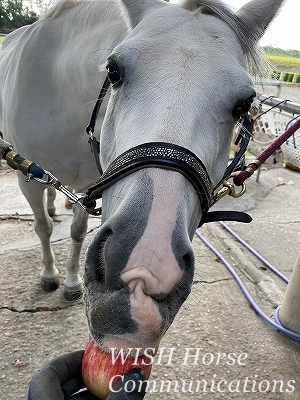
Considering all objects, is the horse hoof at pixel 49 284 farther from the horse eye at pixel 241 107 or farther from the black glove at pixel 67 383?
the horse eye at pixel 241 107

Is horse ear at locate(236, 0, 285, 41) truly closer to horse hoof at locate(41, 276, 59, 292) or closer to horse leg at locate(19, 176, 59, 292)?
horse leg at locate(19, 176, 59, 292)

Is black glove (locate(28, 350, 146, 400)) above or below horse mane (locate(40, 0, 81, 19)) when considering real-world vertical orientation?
below

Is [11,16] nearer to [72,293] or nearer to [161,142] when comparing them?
[72,293]

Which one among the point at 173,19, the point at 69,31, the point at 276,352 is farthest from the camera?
the point at 276,352

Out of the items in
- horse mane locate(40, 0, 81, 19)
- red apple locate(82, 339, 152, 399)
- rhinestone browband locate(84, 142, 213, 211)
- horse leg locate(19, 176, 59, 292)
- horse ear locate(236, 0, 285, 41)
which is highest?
horse mane locate(40, 0, 81, 19)

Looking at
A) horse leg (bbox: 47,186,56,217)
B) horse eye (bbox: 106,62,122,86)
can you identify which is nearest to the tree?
horse leg (bbox: 47,186,56,217)

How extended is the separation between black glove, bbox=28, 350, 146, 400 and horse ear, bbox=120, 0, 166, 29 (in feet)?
4.56

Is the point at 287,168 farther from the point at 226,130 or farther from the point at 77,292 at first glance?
the point at 226,130

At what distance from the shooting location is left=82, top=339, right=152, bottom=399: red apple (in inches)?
43.3

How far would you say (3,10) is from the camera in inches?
259

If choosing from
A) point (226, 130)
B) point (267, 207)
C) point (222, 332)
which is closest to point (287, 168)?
point (267, 207)

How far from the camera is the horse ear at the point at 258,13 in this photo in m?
1.55

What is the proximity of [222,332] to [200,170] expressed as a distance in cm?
180

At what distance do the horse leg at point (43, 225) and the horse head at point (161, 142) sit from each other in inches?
46.6
